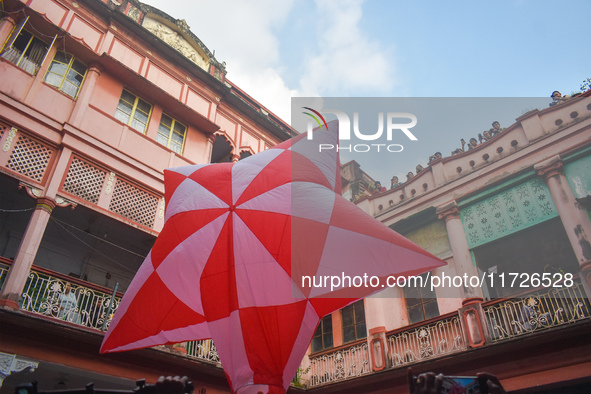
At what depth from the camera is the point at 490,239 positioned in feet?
32.4

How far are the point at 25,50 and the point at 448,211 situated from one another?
1031 cm

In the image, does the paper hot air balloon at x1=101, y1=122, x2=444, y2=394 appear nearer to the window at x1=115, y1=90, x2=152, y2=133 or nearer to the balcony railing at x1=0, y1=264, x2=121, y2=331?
the balcony railing at x1=0, y1=264, x2=121, y2=331

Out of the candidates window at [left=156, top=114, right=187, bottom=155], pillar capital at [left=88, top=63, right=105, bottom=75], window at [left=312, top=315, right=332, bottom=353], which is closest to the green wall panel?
window at [left=312, top=315, right=332, bottom=353]

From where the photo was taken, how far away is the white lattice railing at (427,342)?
352 inches

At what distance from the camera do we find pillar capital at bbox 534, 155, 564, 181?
906 cm

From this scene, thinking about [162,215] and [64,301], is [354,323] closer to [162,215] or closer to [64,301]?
[162,215]

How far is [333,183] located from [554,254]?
6.65 m

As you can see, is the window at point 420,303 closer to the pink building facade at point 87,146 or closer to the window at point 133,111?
the pink building facade at point 87,146

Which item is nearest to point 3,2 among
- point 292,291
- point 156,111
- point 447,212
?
point 156,111

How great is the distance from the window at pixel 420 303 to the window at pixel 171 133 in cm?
697

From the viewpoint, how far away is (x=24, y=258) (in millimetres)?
6789

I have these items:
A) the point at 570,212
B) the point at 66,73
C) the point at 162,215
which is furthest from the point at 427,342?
the point at 66,73

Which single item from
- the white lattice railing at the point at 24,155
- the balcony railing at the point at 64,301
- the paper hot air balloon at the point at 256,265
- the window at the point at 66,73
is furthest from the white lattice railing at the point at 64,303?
the window at the point at 66,73

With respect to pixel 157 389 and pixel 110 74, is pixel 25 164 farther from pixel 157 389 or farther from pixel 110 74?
pixel 157 389
